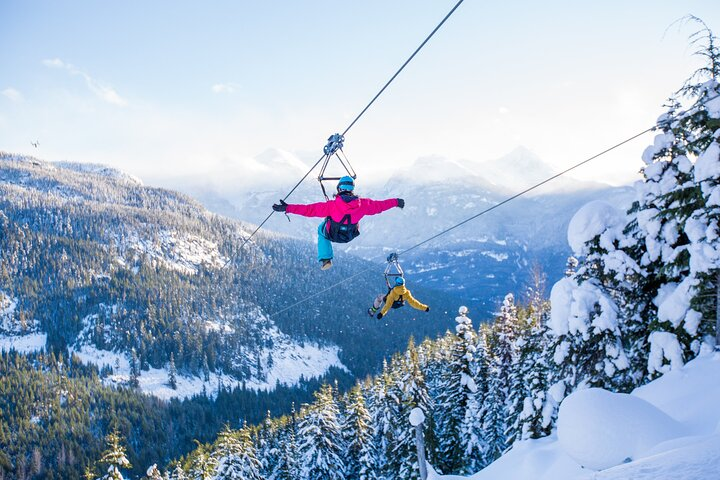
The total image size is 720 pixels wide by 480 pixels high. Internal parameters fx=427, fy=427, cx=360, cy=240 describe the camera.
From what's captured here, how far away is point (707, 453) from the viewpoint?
13.8 feet

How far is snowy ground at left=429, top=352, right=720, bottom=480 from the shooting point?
4309 mm

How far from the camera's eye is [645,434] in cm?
557

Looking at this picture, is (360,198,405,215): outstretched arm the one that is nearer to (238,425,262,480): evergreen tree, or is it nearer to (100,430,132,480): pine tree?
(100,430,132,480): pine tree

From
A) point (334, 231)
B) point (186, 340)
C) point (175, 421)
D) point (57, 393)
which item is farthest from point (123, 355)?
point (334, 231)

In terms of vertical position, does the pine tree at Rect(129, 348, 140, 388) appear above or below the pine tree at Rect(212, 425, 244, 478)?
above

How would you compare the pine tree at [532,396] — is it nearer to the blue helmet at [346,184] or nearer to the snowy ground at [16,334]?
the blue helmet at [346,184]

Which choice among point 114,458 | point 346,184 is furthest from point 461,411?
point 346,184

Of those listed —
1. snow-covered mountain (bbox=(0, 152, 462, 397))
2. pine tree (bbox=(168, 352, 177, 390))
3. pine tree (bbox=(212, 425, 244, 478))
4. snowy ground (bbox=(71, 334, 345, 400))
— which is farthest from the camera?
snow-covered mountain (bbox=(0, 152, 462, 397))

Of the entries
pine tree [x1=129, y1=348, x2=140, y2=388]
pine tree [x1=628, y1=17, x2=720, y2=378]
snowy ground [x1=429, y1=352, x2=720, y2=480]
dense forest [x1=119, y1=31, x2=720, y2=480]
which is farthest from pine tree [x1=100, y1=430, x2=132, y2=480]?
pine tree [x1=129, y1=348, x2=140, y2=388]

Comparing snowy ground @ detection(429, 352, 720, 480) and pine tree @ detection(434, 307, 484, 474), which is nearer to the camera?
snowy ground @ detection(429, 352, 720, 480)

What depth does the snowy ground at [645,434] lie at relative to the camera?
431cm

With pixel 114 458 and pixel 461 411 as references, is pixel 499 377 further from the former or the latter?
pixel 114 458

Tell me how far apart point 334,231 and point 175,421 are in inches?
4596

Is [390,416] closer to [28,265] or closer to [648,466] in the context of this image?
[648,466]
